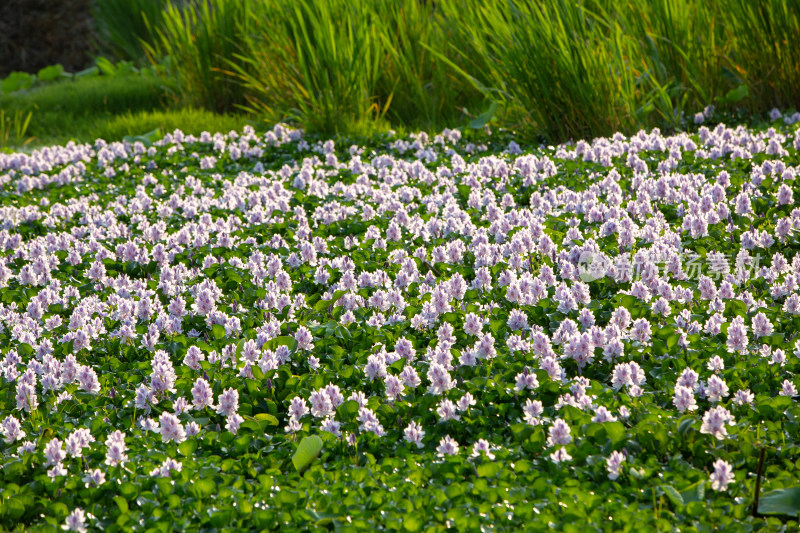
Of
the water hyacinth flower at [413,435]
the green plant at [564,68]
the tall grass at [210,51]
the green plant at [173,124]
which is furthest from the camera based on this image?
A: the tall grass at [210,51]

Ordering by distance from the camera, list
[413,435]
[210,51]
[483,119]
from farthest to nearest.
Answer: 1. [210,51]
2. [483,119]
3. [413,435]

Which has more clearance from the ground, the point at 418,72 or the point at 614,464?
the point at 418,72

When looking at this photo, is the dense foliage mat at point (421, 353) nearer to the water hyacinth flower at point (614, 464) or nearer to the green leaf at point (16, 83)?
the water hyacinth flower at point (614, 464)

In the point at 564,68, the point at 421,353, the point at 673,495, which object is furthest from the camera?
the point at 564,68

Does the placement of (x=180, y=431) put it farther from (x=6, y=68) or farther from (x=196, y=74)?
(x=6, y=68)

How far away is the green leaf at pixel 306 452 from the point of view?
2896mm

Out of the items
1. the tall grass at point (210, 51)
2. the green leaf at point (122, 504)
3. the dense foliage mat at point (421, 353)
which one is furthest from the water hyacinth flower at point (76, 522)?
the tall grass at point (210, 51)

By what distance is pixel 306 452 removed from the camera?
293 centimetres

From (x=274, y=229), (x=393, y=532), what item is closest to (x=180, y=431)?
(x=393, y=532)

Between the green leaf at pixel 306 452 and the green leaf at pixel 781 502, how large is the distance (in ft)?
5.09

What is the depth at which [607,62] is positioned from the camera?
277 inches

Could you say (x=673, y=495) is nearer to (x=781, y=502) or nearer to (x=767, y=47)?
(x=781, y=502)

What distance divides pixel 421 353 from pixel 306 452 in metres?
0.93

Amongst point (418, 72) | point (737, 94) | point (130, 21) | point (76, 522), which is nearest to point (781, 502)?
point (76, 522)
